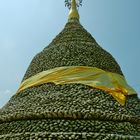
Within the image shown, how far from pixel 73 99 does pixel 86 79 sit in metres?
1.30

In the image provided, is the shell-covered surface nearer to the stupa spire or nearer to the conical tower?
the conical tower

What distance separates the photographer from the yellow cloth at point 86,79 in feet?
41.0

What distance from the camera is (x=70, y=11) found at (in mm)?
17891

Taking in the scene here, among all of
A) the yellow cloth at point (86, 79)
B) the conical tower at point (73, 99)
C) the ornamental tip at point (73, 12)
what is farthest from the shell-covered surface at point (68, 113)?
the ornamental tip at point (73, 12)

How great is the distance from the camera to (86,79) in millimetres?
12703

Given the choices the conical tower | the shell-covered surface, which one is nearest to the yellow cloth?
the conical tower

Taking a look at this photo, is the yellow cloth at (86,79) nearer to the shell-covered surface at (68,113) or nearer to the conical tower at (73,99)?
the conical tower at (73,99)

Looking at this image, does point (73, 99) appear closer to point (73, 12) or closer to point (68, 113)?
point (68, 113)

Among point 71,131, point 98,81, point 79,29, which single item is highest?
point 79,29

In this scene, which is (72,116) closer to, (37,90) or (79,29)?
(37,90)

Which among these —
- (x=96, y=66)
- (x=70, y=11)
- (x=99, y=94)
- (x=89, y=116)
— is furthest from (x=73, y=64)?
(x=70, y=11)

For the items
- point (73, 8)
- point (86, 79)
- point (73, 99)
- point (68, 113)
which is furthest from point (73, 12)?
point (68, 113)

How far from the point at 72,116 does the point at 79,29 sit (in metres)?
6.03

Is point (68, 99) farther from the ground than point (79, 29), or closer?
closer
